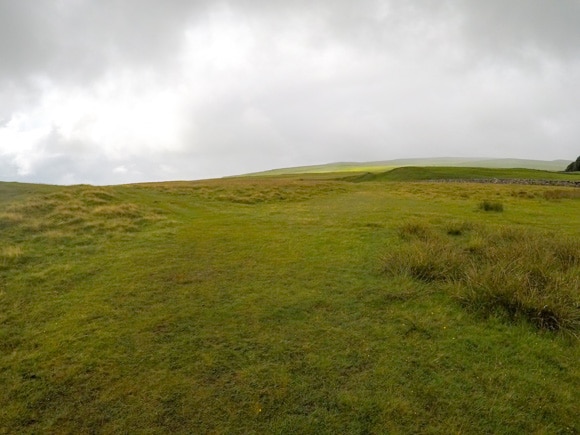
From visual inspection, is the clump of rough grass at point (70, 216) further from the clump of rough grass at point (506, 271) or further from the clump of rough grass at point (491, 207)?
the clump of rough grass at point (491, 207)

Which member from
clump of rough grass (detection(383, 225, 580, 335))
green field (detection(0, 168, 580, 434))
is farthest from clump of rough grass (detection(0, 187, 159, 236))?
clump of rough grass (detection(383, 225, 580, 335))

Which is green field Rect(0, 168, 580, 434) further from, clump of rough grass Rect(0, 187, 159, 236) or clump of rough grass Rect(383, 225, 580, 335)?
clump of rough grass Rect(0, 187, 159, 236)

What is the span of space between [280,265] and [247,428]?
21.4ft

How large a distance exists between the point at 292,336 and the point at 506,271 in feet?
20.7

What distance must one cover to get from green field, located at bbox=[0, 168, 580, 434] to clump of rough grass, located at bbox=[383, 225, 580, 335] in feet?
0.17

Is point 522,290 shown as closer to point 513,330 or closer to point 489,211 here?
point 513,330

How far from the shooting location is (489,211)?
23.0 meters

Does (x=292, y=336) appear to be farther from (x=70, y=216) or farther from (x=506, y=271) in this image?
(x=70, y=216)

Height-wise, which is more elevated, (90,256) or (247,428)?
(90,256)

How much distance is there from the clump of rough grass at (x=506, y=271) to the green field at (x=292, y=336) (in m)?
0.05

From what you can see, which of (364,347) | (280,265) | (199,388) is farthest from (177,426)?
(280,265)

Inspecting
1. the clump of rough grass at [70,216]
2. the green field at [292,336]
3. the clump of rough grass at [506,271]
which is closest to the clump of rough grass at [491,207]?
the clump of rough grass at [506,271]

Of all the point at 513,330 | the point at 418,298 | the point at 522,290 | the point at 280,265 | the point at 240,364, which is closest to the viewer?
the point at 240,364

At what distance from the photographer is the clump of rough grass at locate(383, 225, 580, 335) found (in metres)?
7.68
